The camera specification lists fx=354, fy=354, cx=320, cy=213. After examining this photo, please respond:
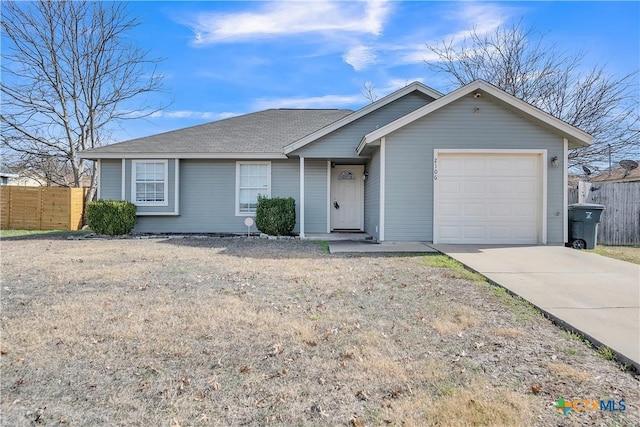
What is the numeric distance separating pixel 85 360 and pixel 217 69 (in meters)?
15.6

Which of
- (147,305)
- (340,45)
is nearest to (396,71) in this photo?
(340,45)

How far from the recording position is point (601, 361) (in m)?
2.80

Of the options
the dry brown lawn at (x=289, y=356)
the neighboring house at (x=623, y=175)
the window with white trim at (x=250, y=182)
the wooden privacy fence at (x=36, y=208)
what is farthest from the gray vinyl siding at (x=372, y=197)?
the neighboring house at (x=623, y=175)

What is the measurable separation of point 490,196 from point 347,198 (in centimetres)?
512

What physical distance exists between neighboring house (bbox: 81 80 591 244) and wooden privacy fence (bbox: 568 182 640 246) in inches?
98.0

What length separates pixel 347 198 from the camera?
12.8m

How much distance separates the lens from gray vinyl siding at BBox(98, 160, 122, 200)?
40.1ft

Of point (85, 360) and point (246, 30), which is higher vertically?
point (246, 30)

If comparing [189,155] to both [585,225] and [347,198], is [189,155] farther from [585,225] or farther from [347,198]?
[585,225]

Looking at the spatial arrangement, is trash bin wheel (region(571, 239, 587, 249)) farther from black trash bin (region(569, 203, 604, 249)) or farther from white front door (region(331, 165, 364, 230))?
white front door (region(331, 165, 364, 230))

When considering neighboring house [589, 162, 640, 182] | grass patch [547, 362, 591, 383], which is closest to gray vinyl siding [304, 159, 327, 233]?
grass patch [547, 362, 591, 383]

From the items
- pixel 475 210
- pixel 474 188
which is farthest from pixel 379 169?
pixel 475 210

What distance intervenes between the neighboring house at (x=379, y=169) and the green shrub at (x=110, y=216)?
1.85ft

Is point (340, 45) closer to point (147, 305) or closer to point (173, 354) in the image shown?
point (147, 305)
